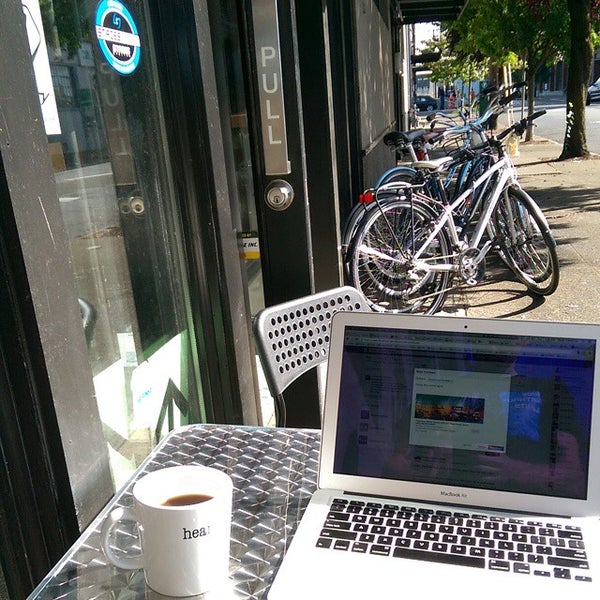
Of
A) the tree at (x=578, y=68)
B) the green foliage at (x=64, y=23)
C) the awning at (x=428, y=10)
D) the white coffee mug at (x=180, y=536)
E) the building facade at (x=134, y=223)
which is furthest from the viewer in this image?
the awning at (x=428, y=10)

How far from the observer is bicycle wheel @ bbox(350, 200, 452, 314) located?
4.72 metres

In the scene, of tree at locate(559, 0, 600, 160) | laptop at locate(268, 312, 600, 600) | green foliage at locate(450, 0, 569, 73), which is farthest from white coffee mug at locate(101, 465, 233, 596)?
green foliage at locate(450, 0, 569, 73)

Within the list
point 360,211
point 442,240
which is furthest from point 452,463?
point 442,240

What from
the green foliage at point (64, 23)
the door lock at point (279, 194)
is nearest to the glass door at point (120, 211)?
the green foliage at point (64, 23)

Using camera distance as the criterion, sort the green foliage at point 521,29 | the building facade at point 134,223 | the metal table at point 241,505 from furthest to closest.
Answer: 1. the green foliage at point 521,29
2. the building facade at point 134,223
3. the metal table at point 241,505

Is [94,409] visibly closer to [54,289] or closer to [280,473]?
[54,289]

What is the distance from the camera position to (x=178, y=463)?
5.47ft

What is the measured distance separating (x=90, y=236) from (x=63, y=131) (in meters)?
0.32

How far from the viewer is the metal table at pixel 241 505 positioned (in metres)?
1.22

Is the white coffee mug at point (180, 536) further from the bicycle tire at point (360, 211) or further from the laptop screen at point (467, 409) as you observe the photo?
the bicycle tire at point (360, 211)

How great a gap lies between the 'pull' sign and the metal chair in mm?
673

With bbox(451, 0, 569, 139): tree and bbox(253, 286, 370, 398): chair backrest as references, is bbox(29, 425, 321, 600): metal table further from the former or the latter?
bbox(451, 0, 569, 139): tree

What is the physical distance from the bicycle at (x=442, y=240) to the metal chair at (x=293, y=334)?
245 centimetres

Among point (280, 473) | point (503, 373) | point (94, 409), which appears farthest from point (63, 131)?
point (503, 373)
